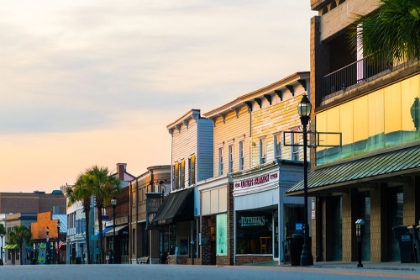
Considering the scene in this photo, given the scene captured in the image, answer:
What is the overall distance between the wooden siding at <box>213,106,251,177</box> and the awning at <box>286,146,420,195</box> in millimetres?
11340

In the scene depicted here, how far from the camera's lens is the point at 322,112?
38938 millimetres

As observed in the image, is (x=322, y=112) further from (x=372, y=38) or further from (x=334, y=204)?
(x=372, y=38)

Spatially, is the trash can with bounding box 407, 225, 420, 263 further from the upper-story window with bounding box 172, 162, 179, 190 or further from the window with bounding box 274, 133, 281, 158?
the upper-story window with bounding box 172, 162, 179, 190

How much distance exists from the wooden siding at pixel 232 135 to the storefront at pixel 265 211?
2.83 m

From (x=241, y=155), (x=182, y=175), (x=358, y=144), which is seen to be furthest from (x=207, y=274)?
(x=182, y=175)

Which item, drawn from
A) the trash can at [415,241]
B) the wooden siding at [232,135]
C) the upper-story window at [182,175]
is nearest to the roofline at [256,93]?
the wooden siding at [232,135]

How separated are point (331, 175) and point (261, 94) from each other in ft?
39.4

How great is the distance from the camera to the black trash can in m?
29.7

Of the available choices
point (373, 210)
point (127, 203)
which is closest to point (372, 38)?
point (373, 210)

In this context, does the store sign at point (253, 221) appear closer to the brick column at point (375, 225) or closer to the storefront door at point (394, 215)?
the brick column at point (375, 225)

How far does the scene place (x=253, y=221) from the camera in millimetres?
47594

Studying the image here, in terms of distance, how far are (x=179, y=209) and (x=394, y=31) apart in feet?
108

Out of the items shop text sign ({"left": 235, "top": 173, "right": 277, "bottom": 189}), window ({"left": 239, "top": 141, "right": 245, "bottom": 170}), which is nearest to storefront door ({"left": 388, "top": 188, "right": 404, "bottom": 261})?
shop text sign ({"left": 235, "top": 173, "right": 277, "bottom": 189})

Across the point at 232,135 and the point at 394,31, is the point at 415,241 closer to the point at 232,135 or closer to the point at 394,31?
the point at 394,31
